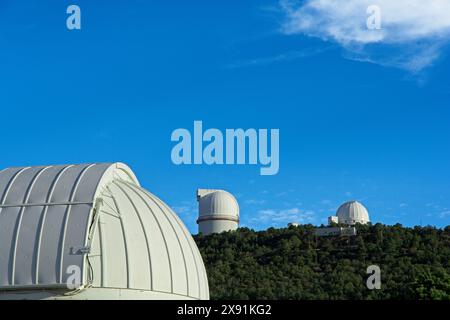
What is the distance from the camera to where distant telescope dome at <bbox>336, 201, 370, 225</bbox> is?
74438mm

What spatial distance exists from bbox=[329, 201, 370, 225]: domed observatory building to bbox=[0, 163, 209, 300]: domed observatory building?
58649mm

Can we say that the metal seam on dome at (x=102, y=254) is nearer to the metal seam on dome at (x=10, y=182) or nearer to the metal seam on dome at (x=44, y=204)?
the metal seam on dome at (x=44, y=204)

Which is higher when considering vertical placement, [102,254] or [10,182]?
[10,182]

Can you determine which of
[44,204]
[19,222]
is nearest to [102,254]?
[44,204]

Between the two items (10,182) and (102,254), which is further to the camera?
(10,182)

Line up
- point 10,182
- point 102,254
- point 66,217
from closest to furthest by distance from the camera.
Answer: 1. point 102,254
2. point 66,217
3. point 10,182

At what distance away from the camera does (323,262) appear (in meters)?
58.3

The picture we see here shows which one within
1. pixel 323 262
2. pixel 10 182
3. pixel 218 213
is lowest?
pixel 10 182

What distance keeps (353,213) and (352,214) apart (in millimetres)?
155

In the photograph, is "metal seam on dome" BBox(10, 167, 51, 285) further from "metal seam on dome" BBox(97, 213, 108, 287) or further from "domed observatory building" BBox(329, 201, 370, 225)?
"domed observatory building" BBox(329, 201, 370, 225)

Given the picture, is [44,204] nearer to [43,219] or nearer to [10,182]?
[43,219]

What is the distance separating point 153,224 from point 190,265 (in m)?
1.33

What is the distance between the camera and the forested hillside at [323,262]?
1718 inches
